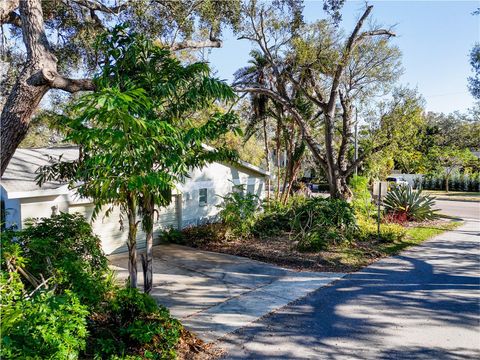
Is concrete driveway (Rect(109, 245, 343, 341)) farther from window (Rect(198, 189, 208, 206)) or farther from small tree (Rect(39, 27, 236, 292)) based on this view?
window (Rect(198, 189, 208, 206))

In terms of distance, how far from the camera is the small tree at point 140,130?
3.94 metres

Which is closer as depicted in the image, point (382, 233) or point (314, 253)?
point (314, 253)

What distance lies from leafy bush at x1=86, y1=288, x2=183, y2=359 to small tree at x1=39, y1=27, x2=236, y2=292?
95 cm

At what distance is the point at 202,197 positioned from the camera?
13883mm

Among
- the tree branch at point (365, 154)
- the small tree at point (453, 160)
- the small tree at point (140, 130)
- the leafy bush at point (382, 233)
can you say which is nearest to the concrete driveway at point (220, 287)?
the small tree at point (140, 130)

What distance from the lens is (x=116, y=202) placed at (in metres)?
5.40

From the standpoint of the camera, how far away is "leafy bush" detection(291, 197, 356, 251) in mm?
10422

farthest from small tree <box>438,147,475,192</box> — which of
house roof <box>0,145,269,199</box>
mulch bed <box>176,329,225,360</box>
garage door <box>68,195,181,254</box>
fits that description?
mulch bed <box>176,329,225,360</box>

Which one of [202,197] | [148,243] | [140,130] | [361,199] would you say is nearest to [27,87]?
[140,130]

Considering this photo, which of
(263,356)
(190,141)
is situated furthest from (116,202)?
(263,356)

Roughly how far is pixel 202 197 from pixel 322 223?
5.00 m

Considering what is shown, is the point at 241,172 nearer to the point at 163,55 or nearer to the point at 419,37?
A: the point at 419,37

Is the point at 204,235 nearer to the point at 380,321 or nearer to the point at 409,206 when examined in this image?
the point at 380,321

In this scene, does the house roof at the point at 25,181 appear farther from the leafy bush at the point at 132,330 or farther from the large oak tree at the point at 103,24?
the leafy bush at the point at 132,330
